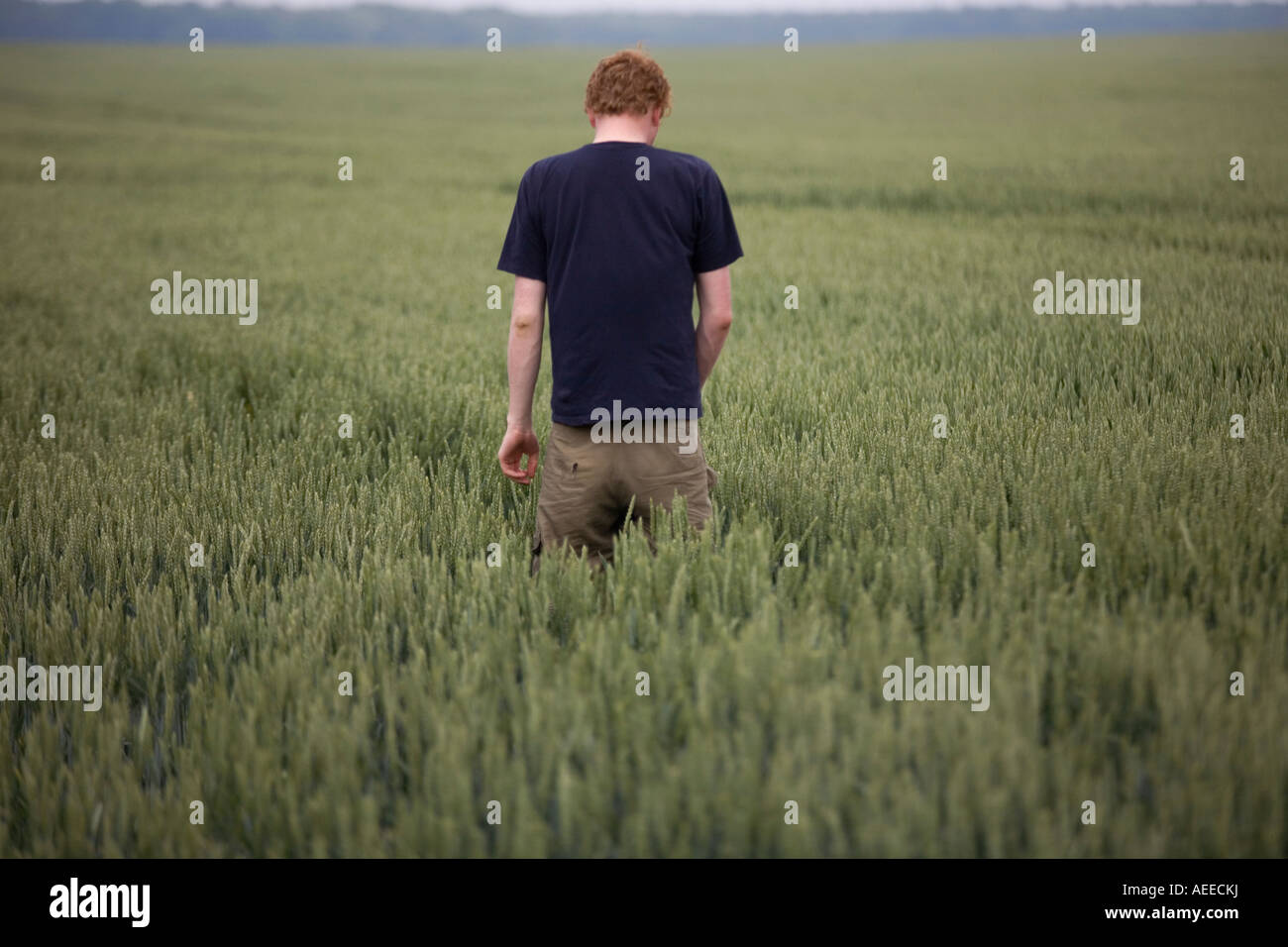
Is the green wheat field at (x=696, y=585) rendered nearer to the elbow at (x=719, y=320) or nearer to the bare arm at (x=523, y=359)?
the bare arm at (x=523, y=359)

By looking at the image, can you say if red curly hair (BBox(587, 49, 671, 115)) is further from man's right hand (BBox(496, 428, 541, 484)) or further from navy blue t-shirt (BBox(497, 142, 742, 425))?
man's right hand (BBox(496, 428, 541, 484))

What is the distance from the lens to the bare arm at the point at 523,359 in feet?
10.7

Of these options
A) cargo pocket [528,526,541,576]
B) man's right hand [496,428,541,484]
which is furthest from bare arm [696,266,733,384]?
cargo pocket [528,526,541,576]

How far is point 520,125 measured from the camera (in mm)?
34219

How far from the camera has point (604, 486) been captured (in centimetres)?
325

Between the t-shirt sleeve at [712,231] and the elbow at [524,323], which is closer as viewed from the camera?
the t-shirt sleeve at [712,231]

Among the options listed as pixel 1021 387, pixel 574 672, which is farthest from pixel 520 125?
pixel 574 672

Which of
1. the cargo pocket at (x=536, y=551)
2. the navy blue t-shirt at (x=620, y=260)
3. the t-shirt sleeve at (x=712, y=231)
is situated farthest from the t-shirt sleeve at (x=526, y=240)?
the cargo pocket at (x=536, y=551)

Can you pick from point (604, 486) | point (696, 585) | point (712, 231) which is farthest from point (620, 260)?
point (696, 585)

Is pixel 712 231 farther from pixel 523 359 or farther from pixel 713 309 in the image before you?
pixel 523 359

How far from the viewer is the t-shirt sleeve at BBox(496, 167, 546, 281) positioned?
311 cm

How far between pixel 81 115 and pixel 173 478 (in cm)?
4030
